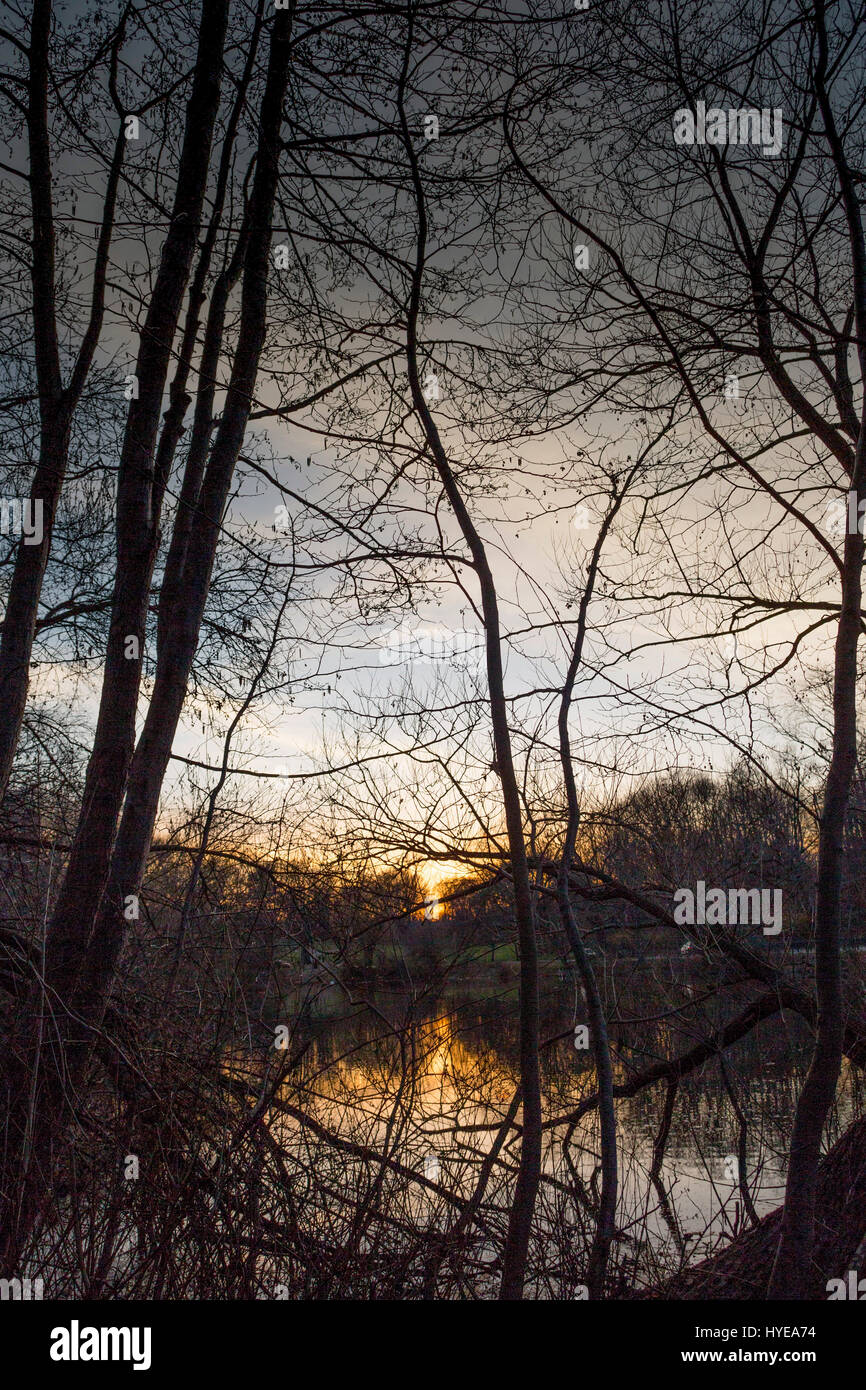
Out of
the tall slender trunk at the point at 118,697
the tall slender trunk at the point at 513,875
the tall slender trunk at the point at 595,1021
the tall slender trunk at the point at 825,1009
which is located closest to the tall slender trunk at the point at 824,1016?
the tall slender trunk at the point at 825,1009

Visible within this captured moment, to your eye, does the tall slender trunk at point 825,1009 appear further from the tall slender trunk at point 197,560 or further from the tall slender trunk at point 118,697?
the tall slender trunk at point 197,560

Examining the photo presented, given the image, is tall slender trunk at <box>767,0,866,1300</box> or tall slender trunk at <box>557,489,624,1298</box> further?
tall slender trunk at <box>557,489,624,1298</box>

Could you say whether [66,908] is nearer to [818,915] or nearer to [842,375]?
[818,915]

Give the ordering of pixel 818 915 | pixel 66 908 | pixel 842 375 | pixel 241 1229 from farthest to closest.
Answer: pixel 842 375, pixel 66 908, pixel 818 915, pixel 241 1229

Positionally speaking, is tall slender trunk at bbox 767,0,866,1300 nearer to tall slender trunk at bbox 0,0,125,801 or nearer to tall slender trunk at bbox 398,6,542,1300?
tall slender trunk at bbox 398,6,542,1300

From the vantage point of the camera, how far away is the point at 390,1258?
3.83 metres

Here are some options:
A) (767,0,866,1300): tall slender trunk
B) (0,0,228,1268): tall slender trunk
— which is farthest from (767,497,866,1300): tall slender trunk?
(0,0,228,1268): tall slender trunk

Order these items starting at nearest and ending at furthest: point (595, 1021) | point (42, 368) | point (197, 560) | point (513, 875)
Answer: point (513, 875), point (595, 1021), point (197, 560), point (42, 368)

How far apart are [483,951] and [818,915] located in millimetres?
1632

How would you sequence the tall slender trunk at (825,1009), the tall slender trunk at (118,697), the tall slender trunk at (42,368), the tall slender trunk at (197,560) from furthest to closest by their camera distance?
the tall slender trunk at (42,368) < the tall slender trunk at (197,560) < the tall slender trunk at (825,1009) < the tall slender trunk at (118,697)

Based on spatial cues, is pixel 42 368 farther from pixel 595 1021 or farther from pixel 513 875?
pixel 595 1021

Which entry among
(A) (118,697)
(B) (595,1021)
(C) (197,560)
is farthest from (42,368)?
(B) (595,1021)

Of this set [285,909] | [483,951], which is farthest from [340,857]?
[483,951]

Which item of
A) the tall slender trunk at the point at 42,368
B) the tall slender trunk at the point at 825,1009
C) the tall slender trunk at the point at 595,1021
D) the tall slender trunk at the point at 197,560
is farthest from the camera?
the tall slender trunk at the point at 42,368
